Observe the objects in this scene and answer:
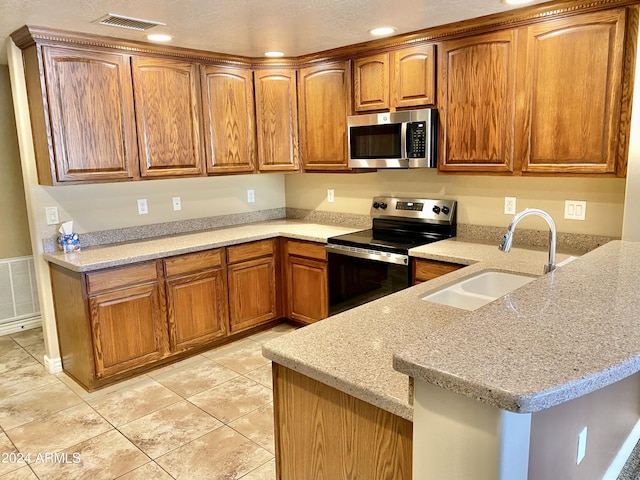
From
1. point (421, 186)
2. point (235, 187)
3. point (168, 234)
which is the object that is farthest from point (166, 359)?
point (421, 186)

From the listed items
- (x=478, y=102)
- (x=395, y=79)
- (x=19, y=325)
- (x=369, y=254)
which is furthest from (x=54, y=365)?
(x=478, y=102)

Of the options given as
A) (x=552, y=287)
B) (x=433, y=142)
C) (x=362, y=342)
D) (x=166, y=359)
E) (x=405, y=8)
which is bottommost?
(x=166, y=359)

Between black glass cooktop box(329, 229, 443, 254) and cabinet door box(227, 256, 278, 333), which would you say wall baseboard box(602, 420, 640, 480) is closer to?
black glass cooktop box(329, 229, 443, 254)

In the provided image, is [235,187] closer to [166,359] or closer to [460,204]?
[166,359]

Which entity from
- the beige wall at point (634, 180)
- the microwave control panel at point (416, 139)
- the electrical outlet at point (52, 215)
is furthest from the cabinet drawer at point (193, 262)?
the beige wall at point (634, 180)

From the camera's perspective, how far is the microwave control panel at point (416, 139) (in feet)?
10.6

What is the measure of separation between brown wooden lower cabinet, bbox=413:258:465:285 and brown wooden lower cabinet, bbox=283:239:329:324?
2.75 feet

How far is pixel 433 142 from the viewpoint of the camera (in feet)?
10.6

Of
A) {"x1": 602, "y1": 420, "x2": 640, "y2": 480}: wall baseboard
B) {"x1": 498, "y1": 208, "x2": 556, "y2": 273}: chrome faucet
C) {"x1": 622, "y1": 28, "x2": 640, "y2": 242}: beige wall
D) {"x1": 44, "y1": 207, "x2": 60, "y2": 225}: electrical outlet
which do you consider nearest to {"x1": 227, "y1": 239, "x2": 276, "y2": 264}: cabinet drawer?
{"x1": 44, "y1": 207, "x2": 60, "y2": 225}: electrical outlet

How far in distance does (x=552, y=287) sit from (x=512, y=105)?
5.57 feet

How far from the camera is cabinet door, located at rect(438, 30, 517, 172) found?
2879mm

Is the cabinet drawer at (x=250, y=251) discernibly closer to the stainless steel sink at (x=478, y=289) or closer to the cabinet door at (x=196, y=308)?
the cabinet door at (x=196, y=308)

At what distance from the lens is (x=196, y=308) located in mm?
3574

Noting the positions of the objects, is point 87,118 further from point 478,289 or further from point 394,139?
point 478,289
